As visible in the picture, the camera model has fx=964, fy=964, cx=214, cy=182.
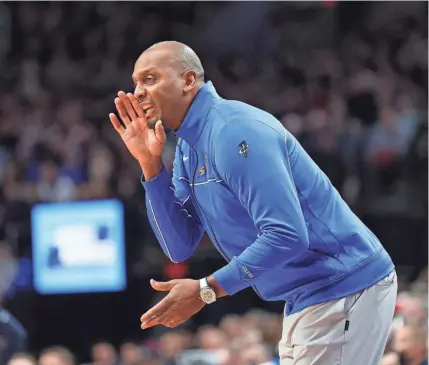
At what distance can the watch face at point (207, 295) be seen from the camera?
326 cm

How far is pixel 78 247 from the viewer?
34.3ft

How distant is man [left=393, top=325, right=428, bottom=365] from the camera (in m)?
6.39

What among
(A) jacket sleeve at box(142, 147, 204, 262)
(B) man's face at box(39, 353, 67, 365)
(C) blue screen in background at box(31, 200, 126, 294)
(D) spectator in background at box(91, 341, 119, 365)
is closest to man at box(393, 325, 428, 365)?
(A) jacket sleeve at box(142, 147, 204, 262)

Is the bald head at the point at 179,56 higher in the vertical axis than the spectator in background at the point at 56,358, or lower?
higher

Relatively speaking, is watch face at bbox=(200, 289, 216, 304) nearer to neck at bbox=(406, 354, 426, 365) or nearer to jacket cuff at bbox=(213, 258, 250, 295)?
jacket cuff at bbox=(213, 258, 250, 295)

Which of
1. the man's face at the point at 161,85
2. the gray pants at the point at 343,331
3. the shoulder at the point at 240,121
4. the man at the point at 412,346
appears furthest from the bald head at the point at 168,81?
the man at the point at 412,346

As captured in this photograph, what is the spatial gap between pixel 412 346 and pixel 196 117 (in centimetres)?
350

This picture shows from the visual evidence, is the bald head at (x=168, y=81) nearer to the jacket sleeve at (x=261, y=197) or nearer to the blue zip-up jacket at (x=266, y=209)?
the blue zip-up jacket at (x=266, y=209)

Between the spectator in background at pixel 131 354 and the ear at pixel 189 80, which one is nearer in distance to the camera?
the ear at pixel 189 80

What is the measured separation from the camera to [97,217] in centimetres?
1025

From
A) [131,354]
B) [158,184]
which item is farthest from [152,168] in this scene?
[131,354]

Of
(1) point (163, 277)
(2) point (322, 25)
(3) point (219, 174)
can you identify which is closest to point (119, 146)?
(1) point (163, 277)

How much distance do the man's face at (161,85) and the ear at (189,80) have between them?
1cm

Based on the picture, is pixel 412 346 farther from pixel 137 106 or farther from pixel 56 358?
pixel 137 106
